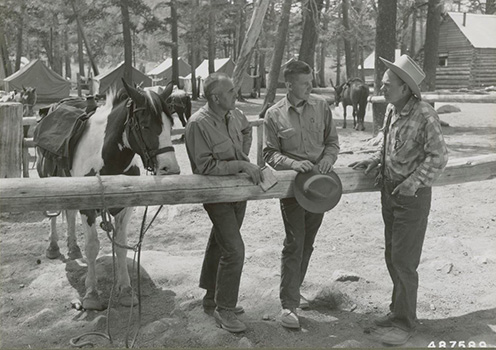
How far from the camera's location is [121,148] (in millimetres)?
4676

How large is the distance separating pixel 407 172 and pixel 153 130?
194 cm

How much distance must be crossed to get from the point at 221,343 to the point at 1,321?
2.12 m

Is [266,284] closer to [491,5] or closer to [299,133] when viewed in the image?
[299,133]

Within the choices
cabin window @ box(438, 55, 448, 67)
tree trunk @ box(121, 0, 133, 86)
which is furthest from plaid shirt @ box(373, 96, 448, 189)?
cabin window @ box(438, 55, 448, 67)

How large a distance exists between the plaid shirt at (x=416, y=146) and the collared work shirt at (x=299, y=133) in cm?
49

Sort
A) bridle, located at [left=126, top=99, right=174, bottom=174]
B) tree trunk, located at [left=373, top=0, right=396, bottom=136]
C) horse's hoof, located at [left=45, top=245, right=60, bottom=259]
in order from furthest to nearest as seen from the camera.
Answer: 1. tree trunk, located at [left=373, top=0, right=396, bottom=136]
2. horse's hoof, located at [left=45, top=245, right=60, bottom=259]
3. bridle, located at [left=126, top=99, right=174, bottom=174]

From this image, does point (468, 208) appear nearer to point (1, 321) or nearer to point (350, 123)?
point (1, 321)

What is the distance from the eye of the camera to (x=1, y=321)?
466 cm

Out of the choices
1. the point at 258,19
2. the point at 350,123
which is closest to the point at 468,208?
the point at 258,19

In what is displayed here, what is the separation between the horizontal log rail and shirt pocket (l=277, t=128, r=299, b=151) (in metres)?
0.21

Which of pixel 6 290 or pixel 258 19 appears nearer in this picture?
pixel 6 290

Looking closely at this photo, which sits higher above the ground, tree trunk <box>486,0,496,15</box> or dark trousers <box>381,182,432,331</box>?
tree trunk <box>486,0,496,15</box>

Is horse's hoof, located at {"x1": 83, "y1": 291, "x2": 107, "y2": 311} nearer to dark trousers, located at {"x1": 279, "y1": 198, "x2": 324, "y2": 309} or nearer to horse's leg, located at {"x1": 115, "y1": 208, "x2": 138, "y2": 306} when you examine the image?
horse's leg, located at {"x1": 115, "y1": 208, "x2": 138, "y2": 306}

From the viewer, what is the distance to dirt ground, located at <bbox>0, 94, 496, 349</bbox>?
410cm
